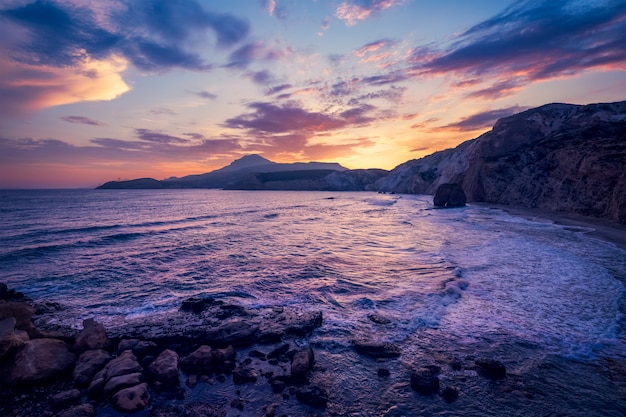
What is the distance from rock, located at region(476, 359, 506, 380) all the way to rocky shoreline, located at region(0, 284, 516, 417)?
2 cm

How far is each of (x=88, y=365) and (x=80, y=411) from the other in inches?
63.1

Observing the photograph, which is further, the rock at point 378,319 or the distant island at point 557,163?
the distant island at point 557,163

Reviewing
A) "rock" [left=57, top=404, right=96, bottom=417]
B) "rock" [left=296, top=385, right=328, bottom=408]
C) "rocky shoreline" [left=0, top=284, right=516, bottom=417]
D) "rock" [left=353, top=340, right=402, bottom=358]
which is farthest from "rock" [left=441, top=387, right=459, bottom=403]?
"rock" [left=57, top=404, right=96, bottom=417]

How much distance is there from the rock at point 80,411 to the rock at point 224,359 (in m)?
2.37

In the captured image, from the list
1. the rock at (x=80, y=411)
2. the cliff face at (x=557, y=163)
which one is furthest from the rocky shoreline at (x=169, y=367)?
the cliff face at (x=557, y=163)

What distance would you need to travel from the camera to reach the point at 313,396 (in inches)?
219

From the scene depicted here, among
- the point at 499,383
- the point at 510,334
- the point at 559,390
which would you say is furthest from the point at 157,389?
the point at 510,334

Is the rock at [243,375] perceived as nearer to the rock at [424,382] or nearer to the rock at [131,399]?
the rock at [131,399]

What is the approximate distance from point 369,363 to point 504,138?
68905 mm

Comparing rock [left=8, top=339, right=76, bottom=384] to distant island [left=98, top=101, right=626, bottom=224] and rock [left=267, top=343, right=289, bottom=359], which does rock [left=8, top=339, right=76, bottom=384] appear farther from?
distant island [left=98, top=101, right=626, bottom=224]

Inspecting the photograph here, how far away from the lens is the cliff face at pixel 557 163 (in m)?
28.2

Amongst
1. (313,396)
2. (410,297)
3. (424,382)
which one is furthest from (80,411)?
(410,297)

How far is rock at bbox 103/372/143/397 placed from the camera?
585 cm

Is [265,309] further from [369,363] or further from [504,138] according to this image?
[504,138]
